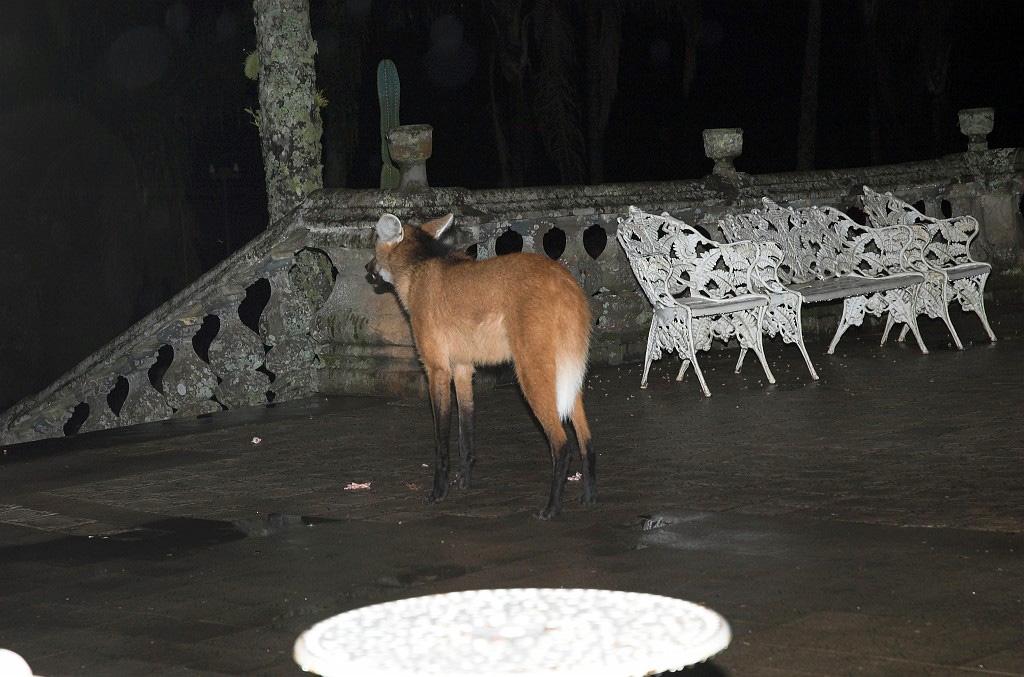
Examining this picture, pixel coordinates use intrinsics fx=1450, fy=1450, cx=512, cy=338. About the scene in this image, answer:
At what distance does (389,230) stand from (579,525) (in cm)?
216

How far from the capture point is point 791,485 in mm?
7172

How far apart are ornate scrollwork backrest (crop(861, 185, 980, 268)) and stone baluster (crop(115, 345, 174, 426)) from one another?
6294 mm

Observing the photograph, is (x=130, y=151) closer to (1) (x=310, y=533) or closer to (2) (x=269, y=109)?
(2) (x=269, y=109)

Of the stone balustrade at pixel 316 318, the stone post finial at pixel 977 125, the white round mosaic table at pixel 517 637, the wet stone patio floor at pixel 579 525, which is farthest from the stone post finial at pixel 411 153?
the white round mosaic table at pixel 517 637

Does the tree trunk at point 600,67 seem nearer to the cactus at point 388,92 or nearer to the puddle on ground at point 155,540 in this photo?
the cactus at point 388,92

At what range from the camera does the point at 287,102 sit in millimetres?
12328

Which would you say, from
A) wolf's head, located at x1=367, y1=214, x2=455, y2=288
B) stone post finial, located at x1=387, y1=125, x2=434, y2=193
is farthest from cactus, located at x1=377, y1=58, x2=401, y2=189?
wolf's head, located at x1=367, y1=214, x2=455, y2=288

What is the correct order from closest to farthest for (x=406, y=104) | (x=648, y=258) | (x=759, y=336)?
(x=759, y=336)
(x=648, y=258)
(x=406, y=104)

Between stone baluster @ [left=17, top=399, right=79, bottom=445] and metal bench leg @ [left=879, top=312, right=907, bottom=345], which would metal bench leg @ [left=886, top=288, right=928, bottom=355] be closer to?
metal bench leg @ [left=879, top=312, right=907, bottom=345]

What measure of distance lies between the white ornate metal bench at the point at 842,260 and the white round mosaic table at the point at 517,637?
8.83 metres

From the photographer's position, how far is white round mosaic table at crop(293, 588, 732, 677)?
2566mm

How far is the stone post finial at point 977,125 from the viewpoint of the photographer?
47.4ft

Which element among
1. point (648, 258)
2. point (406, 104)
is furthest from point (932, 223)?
point (406, 104)

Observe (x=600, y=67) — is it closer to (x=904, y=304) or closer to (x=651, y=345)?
(x=904, y=304)
